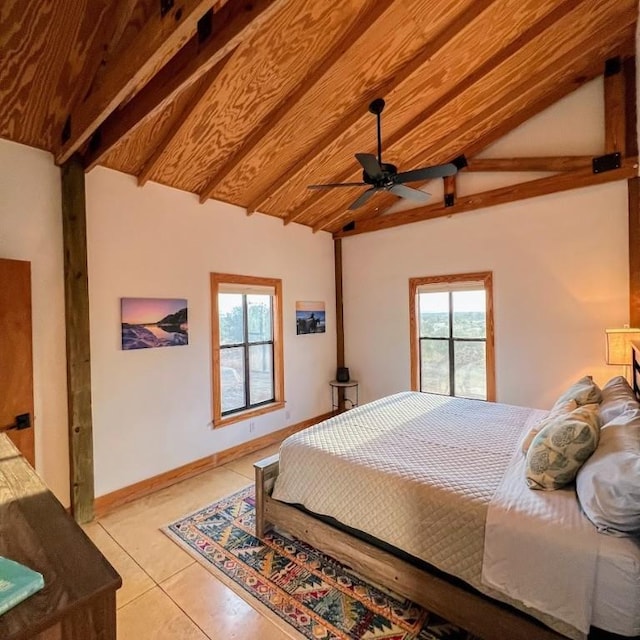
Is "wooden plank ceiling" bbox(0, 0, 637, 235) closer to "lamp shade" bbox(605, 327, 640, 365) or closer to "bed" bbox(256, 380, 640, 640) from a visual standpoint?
"lamp shade" bbox(605, 327, 640, 365)

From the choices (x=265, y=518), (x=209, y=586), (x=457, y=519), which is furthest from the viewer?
(x=265, y=518)

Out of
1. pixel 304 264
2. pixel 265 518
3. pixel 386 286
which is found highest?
pixel 304 264

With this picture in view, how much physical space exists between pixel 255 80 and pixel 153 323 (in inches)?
91.0

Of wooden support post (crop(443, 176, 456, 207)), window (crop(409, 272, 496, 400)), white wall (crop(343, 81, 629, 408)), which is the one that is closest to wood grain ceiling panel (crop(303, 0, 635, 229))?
wooden support post (crop(443, 176, 456, 207))

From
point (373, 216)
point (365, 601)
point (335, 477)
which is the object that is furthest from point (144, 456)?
point (373, 216)

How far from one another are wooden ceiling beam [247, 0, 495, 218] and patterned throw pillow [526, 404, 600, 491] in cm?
288

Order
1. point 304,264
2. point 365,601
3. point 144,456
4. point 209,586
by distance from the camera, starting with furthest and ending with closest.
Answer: point 304,264 → point 144,456 → point 209,586 → point 365,601

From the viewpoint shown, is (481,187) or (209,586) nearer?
(209,586)

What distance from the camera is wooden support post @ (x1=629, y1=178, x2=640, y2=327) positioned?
3555 millimetres

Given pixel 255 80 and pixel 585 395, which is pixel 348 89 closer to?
pixel 255 80

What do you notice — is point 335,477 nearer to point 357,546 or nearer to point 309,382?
point 357,546

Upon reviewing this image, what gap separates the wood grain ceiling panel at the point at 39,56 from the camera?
1.95 m

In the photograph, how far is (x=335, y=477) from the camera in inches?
89.4

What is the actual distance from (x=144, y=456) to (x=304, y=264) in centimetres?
316
